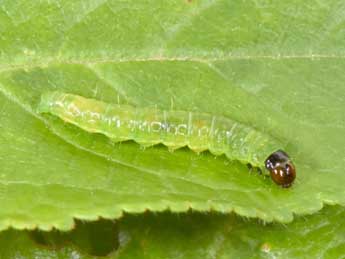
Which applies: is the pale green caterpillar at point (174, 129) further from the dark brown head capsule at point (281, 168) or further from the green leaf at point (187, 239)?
the green leaf at point (187, 239)

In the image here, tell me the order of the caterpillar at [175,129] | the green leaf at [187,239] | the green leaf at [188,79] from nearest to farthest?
the green leaf at [188,79] < the caterpillar at [175,129] < the green leaf at [187,239]

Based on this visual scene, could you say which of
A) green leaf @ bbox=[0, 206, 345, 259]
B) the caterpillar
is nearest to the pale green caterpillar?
the caterpillar

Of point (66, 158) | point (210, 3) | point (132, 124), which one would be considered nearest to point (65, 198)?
point (66, 158)

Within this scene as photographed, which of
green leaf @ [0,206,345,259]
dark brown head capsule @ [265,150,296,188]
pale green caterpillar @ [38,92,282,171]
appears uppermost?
pale green caterpillar @ [38,92,282,171]

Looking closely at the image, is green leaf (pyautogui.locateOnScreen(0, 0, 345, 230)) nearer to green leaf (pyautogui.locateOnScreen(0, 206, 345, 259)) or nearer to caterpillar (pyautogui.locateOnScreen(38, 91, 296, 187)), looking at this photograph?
caterpillar (pyautogui.locateOnScreen(38, 91, 296, 187))

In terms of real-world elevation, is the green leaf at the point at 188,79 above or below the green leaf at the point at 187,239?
above

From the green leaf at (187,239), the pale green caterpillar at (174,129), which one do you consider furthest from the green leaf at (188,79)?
the green leaf at (187,239)

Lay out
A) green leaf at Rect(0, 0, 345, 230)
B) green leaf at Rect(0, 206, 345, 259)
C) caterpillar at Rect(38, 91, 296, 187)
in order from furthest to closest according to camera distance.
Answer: green leaf at Rect(0, 206, 345, 259), caterpillar at Rect(38, 91, 296, 187), green leaf at Rect(0, 0, 345, 230)
